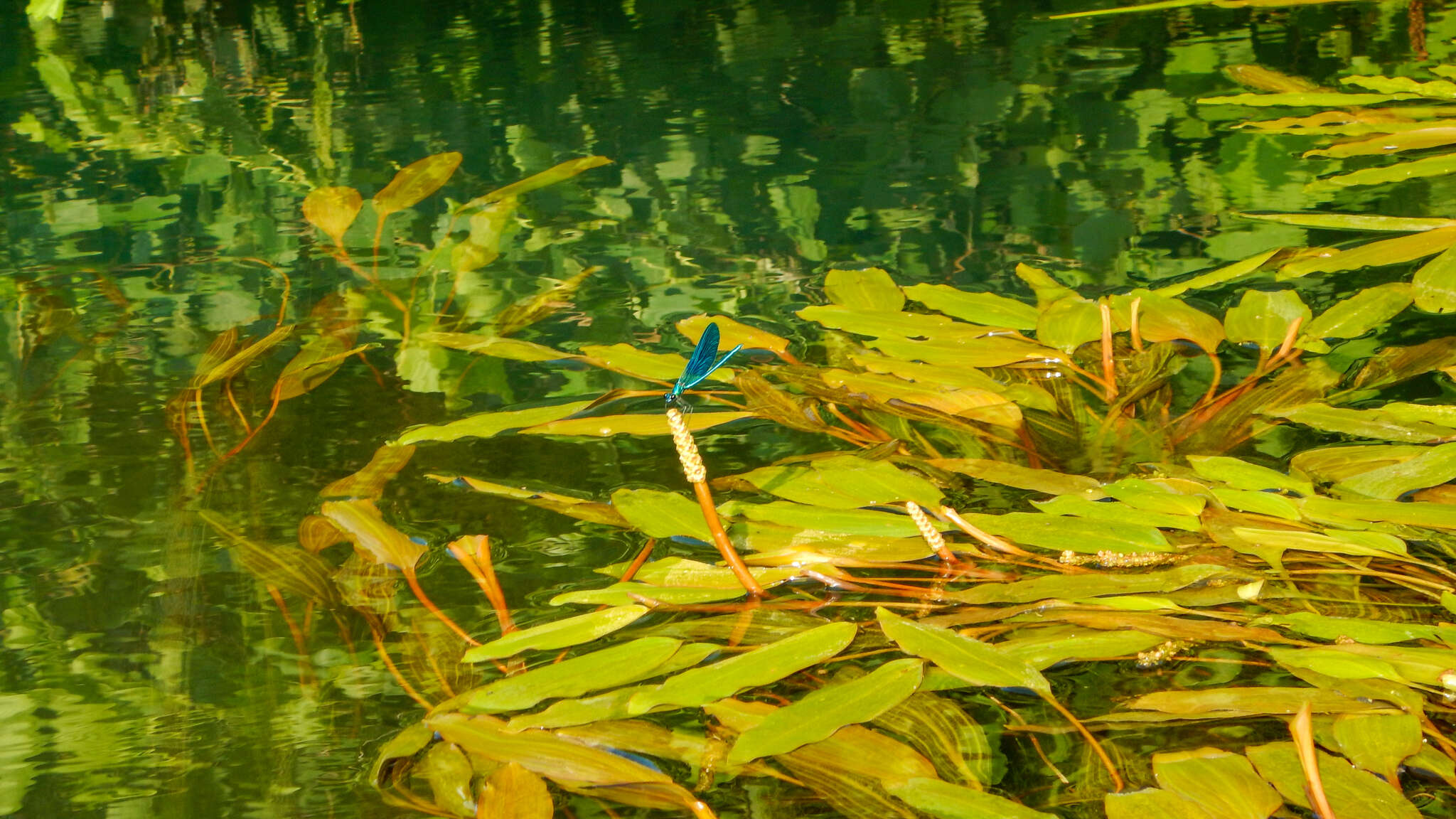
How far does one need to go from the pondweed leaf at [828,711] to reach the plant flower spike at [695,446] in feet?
0.29

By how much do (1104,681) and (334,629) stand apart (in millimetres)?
382

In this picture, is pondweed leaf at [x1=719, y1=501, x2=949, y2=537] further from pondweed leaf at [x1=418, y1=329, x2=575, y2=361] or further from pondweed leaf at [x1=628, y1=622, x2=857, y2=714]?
pondweed leaf at [x1=418, y1=329, x2=575, y2=361]

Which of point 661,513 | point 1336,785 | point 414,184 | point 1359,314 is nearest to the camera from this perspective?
point 1336,785

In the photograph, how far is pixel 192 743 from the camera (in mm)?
520

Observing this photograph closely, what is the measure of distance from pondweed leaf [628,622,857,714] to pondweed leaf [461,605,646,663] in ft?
0.17

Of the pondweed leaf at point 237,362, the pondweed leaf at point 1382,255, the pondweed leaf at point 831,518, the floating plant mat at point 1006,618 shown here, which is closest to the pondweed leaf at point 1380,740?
the floating plant mat at point 1006,618

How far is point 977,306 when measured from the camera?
0.90m

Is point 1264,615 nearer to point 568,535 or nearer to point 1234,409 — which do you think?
point 1234,409

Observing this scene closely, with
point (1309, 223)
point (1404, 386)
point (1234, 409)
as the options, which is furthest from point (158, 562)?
point (1309, 223)

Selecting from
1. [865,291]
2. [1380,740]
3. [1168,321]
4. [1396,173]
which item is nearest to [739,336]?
[865,291]

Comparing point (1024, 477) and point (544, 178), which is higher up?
point (544, 178)

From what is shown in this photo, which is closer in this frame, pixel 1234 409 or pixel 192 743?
pixel 192 743

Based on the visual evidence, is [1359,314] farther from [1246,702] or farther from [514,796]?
[514,796]

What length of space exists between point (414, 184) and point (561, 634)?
858 millimetres
